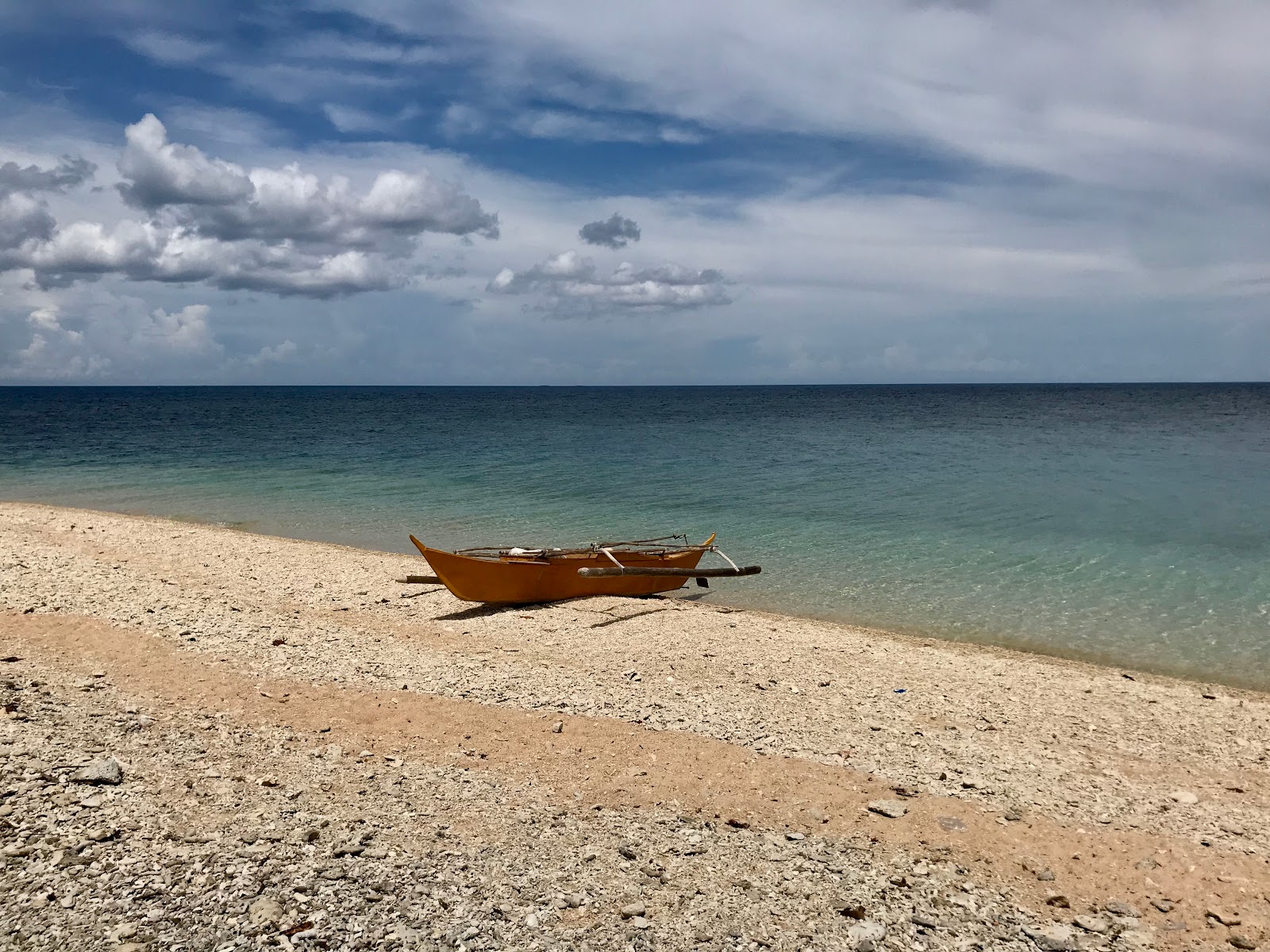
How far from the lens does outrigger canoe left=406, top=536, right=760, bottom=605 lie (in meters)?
14.1

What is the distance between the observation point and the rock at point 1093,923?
18.4 ft

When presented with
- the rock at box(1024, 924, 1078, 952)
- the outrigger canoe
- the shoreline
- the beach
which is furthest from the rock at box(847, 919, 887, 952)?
the outrigger canoe

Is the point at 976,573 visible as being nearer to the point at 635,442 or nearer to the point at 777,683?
the point at 777,683

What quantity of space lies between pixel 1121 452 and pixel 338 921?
1850 inches

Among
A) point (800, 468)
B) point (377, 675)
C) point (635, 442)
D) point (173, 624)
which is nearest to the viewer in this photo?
point (377, 675)

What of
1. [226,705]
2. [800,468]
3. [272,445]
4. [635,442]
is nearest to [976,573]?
[226,705]

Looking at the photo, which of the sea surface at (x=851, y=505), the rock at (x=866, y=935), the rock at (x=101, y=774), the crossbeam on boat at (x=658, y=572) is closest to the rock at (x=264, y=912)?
the rock at (x=101, y=774)

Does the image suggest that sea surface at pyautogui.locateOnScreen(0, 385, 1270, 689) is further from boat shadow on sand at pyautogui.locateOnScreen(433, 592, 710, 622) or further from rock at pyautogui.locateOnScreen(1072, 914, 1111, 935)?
rock at pyautogui.locateOnScreen(1072, 914, 1111, 935)

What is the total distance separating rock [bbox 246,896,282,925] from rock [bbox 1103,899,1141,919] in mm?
5716

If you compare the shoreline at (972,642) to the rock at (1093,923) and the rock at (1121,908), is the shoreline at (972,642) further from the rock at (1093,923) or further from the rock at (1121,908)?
the rock at (1093,923)

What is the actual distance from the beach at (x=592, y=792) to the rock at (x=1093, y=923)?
2 centimetres

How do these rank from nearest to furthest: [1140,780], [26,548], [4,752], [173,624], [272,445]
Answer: [4,752]
[1140,780]
[173,624]
[26,548]
[272,445]

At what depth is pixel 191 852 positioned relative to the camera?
5602 millimetres

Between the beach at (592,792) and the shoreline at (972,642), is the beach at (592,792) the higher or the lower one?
the higher one
